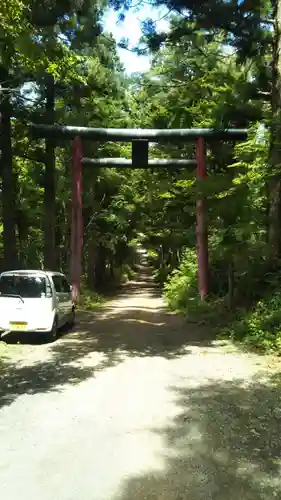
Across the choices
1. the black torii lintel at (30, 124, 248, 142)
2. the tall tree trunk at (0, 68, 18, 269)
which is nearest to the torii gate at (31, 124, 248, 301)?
the black torii lintel at (30, 124, 248, 142)

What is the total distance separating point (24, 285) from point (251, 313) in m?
Answer: 5.70

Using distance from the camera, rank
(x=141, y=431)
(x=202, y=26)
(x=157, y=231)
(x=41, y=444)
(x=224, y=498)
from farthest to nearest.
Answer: (x=157, y=231), (x=202, y=26), (x=141, y=431), (x=41, y=444), (x=224, y=498)

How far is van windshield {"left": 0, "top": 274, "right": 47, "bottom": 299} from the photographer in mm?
11773

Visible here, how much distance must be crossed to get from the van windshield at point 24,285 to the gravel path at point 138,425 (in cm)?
157

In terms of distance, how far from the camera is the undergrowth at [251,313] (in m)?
10.8

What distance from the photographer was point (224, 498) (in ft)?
12.9

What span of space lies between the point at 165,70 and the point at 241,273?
13.2m

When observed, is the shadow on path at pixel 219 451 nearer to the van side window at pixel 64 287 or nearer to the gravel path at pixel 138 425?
the gravel path at pixel 138 425

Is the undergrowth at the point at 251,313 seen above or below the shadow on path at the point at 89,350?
above

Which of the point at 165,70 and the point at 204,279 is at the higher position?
the point at 165,70

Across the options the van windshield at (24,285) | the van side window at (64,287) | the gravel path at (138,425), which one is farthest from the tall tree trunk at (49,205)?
the gravel path at (138,425)

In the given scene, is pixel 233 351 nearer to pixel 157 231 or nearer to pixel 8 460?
pixel 8 460

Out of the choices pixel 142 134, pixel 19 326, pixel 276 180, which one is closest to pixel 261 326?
pixel 276 180

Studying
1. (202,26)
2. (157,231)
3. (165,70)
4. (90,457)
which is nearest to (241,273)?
Result: (202,26)
